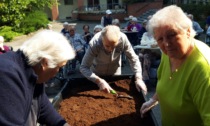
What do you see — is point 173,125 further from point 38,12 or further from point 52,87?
point 38,12

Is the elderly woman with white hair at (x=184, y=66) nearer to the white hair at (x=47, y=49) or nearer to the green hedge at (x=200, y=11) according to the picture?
the white hair at (x=47, y=49)

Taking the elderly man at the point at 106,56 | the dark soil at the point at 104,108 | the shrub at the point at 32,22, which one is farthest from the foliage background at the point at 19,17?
the dark soil at the point at 104,108

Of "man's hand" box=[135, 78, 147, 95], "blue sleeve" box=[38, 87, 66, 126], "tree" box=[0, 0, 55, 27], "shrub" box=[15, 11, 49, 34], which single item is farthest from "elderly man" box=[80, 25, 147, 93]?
"shrub" box=[15, 11, 49, 34]

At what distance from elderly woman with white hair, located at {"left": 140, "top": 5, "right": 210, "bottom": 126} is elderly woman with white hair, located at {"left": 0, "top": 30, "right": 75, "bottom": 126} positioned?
605mm

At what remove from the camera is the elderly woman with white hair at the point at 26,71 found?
1404 mm

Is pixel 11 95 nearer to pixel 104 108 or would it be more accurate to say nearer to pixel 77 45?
pixel 104 108

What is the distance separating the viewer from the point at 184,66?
169cm

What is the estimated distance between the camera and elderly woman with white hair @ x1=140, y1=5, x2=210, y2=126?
1.51 m

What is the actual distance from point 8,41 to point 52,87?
8732 millimetres

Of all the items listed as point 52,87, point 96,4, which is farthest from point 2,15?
point 96,4

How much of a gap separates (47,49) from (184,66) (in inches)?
33.5

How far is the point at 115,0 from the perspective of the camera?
2516cm

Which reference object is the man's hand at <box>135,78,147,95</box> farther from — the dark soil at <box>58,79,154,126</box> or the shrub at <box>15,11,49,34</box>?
the shrub at <box>15,11,49,34</box>

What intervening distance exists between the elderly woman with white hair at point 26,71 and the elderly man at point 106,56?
1.19m
